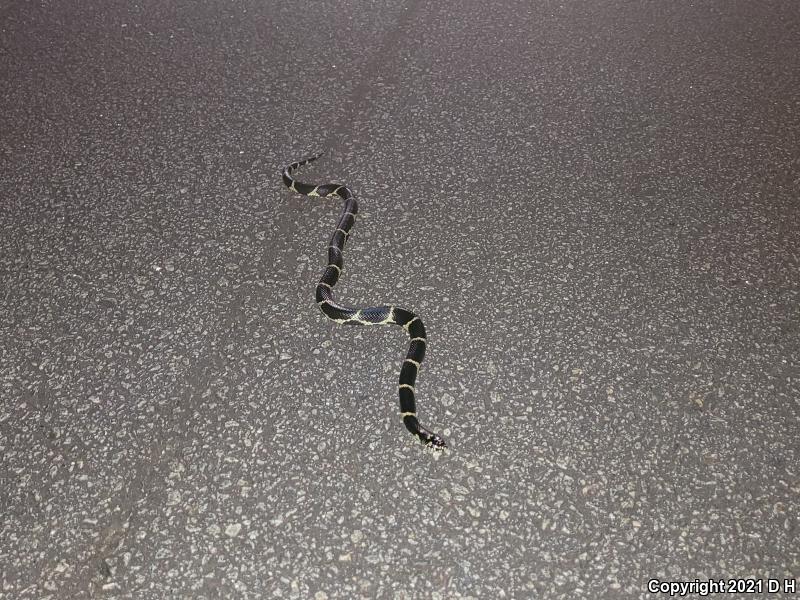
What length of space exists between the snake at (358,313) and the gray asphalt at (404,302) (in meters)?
0.06

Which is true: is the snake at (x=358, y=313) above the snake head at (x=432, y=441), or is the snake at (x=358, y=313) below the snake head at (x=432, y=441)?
below

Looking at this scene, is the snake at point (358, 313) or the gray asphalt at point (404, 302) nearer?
the gray asphalt at point (404, 302)

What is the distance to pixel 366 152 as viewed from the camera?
3592 millimetres

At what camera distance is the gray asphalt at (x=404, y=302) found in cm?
204

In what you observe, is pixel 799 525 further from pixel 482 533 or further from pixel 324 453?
pixel 324 453

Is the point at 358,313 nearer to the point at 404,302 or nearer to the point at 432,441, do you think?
the point at 404,302

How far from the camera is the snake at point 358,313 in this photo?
2.35 metres

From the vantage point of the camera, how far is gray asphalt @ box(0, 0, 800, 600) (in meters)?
2.04

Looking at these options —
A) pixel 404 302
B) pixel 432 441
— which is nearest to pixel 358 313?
pixel 404 302

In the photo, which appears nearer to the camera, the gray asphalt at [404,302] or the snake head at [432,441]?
the gray asphalt at [404,302]

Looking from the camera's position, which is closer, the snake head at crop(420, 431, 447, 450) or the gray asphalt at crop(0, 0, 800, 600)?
the gray asphalt at crop(0, 0, 800, 600)

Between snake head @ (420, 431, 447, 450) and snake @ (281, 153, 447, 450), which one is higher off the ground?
snake head @ (420, 431, 447, 450)

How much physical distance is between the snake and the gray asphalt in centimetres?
6

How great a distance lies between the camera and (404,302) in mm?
2818
